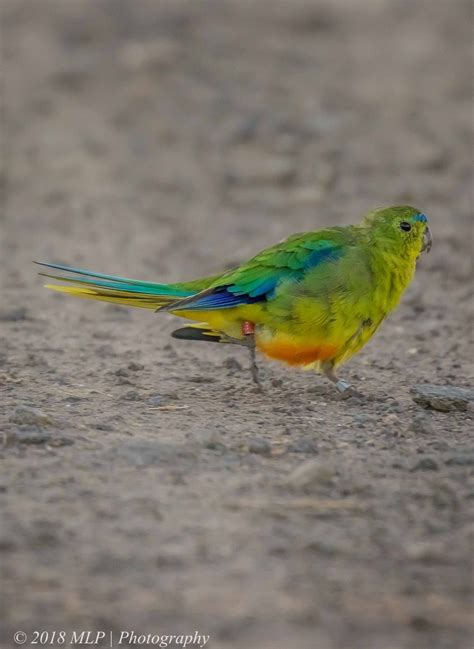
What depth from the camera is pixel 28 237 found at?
900cm

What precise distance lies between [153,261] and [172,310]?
2.81 metres

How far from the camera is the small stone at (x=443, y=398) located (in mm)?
5539

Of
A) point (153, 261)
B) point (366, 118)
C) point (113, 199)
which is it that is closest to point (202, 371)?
point (153, 261)

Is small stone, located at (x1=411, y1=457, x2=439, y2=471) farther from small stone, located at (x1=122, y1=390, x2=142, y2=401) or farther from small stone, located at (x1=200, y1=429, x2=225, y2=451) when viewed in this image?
small stone, located at (x1=122, y1=390, x2=142, y2=401)

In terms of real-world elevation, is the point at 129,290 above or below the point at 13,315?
above

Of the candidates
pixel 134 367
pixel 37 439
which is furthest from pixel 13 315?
pixel 37 439

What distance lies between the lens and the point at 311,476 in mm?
4305

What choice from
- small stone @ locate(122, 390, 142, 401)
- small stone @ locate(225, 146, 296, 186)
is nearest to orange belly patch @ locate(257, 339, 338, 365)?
small stone @ locate(122, 390, 142, 401)

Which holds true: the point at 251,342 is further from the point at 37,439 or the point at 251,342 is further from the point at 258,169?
the point at 258,169

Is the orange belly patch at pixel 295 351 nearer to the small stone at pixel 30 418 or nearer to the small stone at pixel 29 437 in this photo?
the small stone at pixel 30 418

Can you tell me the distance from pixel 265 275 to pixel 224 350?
120 centimetres

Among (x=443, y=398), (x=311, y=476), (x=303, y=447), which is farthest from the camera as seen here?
(x=443, y=398)

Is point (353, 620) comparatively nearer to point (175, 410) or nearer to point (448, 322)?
point (175, 410)

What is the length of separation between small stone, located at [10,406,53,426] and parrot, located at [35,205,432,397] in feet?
3.02
